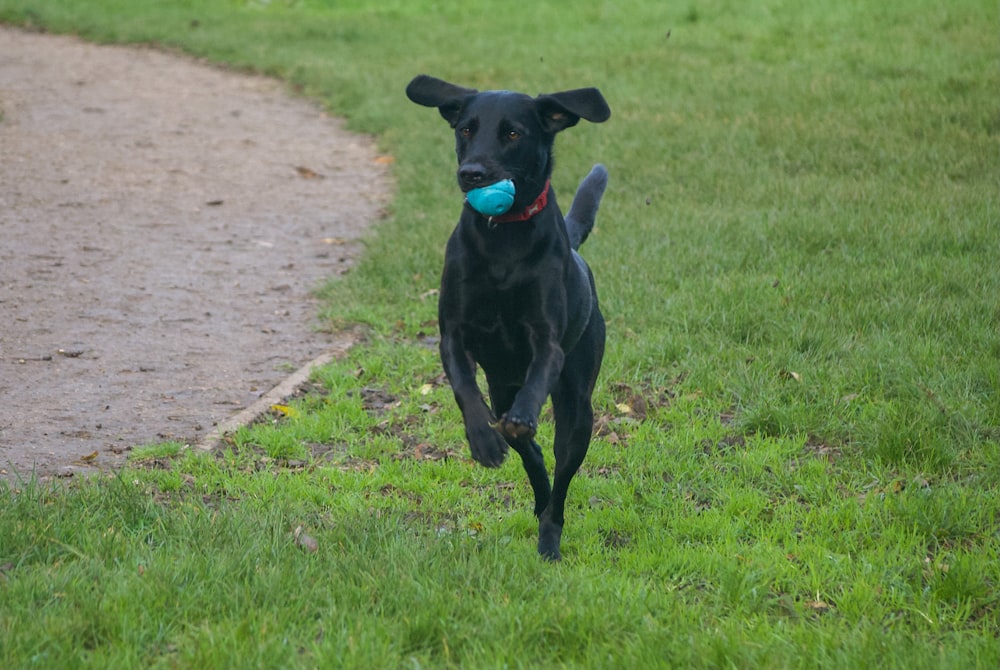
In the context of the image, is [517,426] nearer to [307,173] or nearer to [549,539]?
[549,539]

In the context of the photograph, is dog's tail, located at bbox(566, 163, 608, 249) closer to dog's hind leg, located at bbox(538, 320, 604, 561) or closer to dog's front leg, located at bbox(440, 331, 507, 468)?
dog's hind leg, located at bbox(538, 320, 604, 561)

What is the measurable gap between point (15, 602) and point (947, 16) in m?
16.1

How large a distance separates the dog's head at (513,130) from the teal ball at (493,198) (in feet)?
0.12

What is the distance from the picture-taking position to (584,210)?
5.59 metres

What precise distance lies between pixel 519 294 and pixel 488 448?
65 cm

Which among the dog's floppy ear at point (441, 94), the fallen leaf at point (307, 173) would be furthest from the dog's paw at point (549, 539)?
the fallen leaf at point (307, 173)

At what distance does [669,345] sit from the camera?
282 inches

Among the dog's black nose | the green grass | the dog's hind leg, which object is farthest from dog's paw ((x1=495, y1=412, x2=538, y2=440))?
the dog's black nose

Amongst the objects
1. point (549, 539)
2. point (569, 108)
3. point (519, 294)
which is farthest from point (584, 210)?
point (549, 539)

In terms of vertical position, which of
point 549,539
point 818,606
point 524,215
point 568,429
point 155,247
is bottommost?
point 155,247

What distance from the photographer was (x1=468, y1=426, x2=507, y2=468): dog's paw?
4309 mm

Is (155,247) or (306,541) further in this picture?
(155,247)

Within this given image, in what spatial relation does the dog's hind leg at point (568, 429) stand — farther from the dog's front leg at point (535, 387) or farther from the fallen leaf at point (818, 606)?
the fallen leaf at point (818, 606)

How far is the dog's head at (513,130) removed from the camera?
4.53 metres
